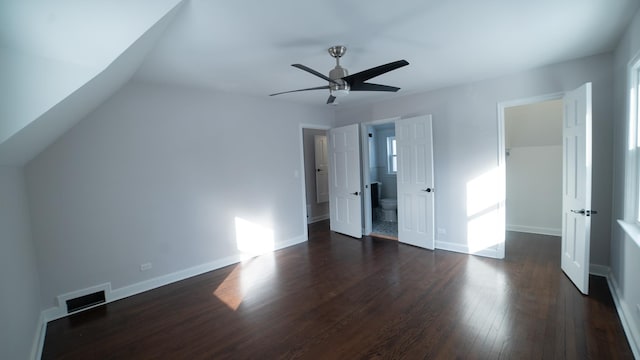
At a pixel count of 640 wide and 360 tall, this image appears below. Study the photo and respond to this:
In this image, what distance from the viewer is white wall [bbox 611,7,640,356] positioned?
82.1 inches

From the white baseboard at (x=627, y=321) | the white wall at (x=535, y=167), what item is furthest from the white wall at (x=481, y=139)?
the white wall at (x=535, y=167)

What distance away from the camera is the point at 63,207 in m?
2.78

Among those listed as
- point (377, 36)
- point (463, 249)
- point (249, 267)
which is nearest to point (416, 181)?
point (463, 249)

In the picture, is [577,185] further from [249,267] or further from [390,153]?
[390,153]

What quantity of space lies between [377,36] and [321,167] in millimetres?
4328

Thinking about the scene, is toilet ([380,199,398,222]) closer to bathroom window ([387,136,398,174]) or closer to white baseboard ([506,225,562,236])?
bathroom window ([387,136,398,174])

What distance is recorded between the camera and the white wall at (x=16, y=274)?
165 centimetres

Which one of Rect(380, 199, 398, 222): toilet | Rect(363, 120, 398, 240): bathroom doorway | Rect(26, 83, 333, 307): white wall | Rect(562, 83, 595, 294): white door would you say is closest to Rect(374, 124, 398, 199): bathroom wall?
Rect(363, 120, 398, 240): bathroom doorway

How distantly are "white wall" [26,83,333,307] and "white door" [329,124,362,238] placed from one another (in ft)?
3.59

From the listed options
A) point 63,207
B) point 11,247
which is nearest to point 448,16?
point 11,247

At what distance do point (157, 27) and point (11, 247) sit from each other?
1771 mm

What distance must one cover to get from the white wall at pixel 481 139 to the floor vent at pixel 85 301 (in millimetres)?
4382

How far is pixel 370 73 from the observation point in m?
2.25

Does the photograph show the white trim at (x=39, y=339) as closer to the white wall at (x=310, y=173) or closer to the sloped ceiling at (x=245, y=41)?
the sloped ceiling at (x=245, y=41)
